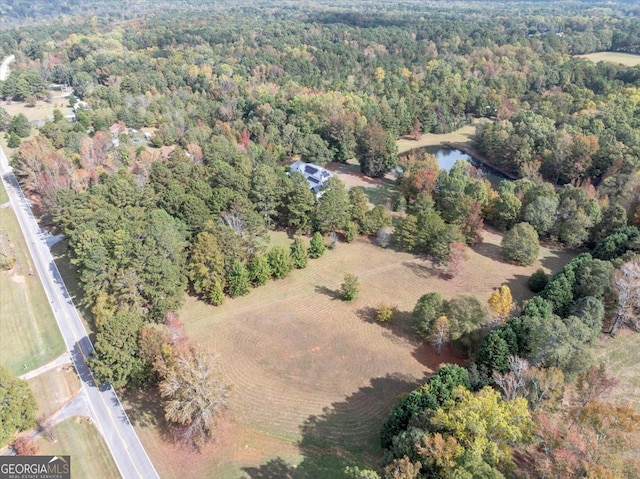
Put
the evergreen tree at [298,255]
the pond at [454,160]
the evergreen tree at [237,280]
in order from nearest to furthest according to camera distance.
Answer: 1. the evergreen tree at [237,280]
2. the evergreen tree at [298,255]
3. the pond at [454,160]

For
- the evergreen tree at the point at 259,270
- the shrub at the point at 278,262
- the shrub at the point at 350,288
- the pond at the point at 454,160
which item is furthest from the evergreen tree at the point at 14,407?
the pond at the point at 454,160

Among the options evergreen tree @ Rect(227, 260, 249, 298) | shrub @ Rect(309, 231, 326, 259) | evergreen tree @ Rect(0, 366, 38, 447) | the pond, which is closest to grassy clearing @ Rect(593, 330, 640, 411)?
shrub @ Rect(309, 231, 326, 259)

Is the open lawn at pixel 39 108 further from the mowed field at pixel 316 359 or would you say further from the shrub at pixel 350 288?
the shrub at pixel 350 288

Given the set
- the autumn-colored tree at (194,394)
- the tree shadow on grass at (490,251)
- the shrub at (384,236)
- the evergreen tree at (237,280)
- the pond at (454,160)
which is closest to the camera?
the autumn-colored tree at (194,394)

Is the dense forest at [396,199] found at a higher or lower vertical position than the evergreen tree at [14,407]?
higher

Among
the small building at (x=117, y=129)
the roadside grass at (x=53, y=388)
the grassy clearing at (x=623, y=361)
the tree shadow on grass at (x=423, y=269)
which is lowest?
the roadside grass at (x=53, y=388)

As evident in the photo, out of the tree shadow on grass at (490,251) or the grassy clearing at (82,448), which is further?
the tree shadow on grass at (490,251)
